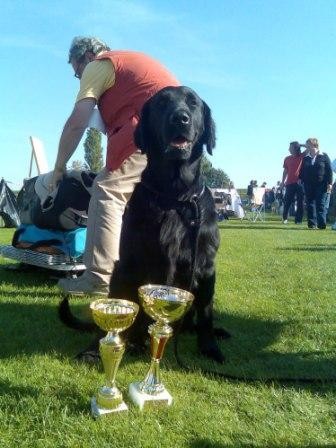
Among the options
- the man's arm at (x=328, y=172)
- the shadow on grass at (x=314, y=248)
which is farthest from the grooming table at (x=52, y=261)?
the man's arm at (x=328, y=172)

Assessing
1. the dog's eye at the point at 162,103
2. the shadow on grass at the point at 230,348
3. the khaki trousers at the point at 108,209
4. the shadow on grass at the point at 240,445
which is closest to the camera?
the shadow on grass at the point at 240,445

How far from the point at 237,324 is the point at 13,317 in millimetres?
1464

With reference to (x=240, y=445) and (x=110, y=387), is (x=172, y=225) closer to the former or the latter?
(x=110, y=387)

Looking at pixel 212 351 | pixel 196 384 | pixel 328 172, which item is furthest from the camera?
pixel 328 172

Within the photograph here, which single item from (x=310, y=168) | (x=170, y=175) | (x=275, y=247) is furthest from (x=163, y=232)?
(x=310, y=168)

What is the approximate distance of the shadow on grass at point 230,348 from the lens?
2182mm

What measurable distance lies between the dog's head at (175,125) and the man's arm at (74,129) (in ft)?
1.45

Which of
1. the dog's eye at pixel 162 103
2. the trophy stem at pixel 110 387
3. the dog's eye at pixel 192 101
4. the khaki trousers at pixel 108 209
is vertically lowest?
the trophy stem at pixel 110 387

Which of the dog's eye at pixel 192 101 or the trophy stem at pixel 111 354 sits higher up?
the dog's eye at pixel 192 101

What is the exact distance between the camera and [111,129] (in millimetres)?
2996

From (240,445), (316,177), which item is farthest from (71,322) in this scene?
(316,177)

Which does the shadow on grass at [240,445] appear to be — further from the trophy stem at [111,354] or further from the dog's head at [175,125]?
the dog's head at [175,125]

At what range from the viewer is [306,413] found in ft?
5.69

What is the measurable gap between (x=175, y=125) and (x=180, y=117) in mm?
47
